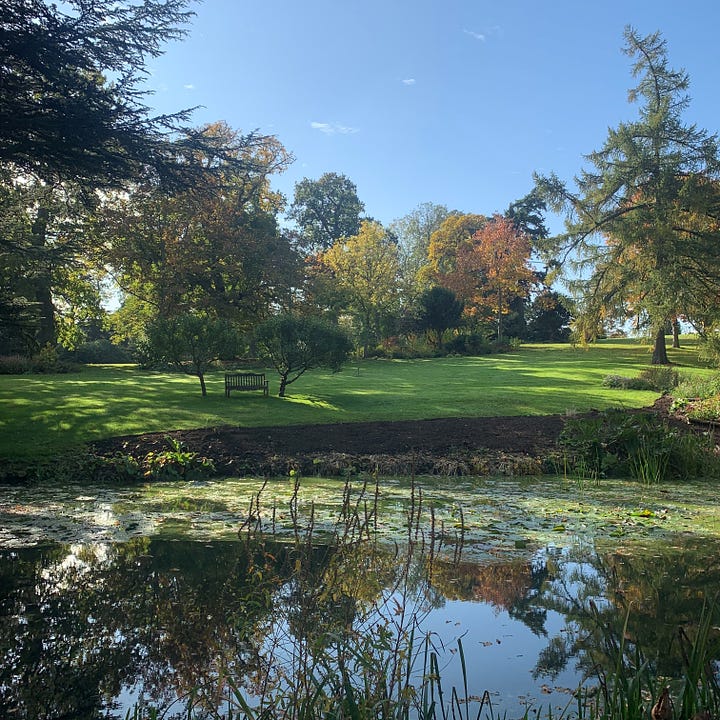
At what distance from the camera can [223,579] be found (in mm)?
4758

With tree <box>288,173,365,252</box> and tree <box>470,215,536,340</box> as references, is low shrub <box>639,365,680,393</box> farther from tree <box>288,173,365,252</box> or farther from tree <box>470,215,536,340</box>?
tree <box>288,173,365,252</box>

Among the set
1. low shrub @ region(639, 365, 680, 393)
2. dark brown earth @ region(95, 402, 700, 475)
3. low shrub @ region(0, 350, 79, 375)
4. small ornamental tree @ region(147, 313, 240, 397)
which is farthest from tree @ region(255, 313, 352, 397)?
low shrub @ region(0, 350, 79, 375)

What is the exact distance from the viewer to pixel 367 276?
40938 millimetres

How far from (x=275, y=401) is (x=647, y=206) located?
68.1 ft

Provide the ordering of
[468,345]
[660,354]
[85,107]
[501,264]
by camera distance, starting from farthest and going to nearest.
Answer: [501,264] → [468,345] → [660,354] → [85,107]

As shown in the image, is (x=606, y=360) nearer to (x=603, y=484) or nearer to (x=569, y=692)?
(x=603, y=484)

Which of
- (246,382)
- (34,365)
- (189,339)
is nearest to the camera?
(189,339)

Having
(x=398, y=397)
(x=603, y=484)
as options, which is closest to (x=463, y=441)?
(x=603, y=484)

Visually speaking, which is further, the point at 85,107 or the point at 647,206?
the point at 647,206

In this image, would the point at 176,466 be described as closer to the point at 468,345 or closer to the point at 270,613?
the point at 270,613

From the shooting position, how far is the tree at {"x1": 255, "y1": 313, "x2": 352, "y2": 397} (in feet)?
54.4

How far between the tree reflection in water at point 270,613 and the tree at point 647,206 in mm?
22216

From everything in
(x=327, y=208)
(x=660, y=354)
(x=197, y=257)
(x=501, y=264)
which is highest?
(x=327, y=208)

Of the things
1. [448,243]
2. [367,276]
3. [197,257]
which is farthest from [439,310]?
[197,257]
